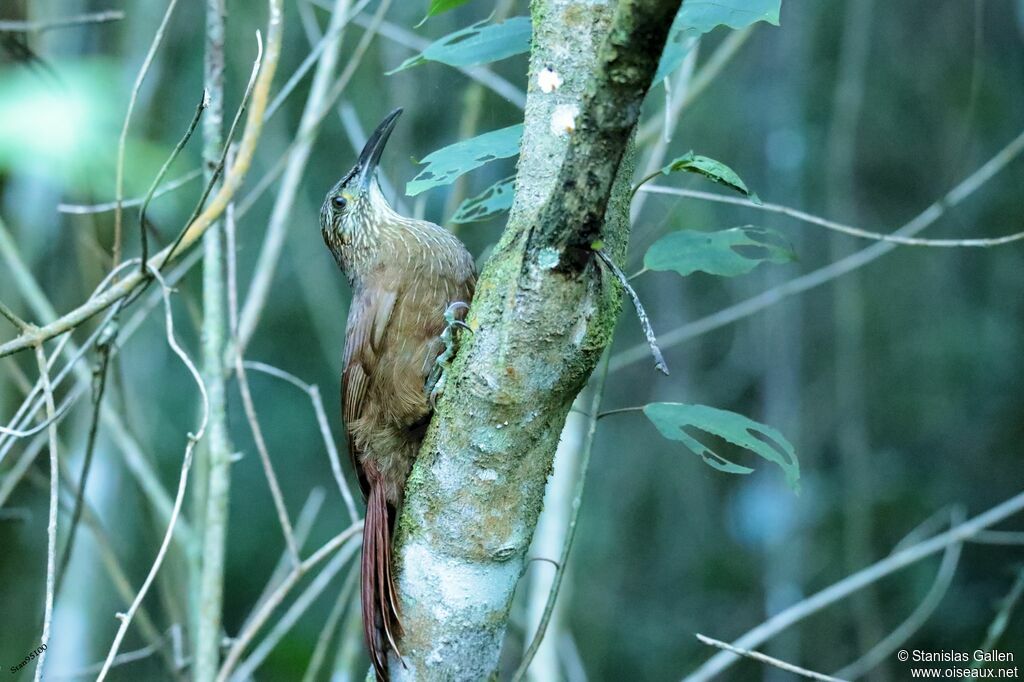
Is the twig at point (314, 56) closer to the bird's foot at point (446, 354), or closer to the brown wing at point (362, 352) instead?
the brown wing at point (362, 352)

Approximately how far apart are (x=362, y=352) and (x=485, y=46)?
32.9 inches

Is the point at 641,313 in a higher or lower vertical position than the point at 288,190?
lower

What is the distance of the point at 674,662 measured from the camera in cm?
566

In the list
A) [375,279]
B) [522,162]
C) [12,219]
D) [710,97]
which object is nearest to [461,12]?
[710,97]

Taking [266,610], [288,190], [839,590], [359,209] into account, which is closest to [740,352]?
[839,590]

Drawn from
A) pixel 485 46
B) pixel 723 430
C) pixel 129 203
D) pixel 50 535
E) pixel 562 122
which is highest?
pixel 485 46

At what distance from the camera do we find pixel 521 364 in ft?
4.54

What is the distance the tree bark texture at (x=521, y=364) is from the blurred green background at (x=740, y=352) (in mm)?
2044

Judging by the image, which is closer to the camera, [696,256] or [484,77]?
[696,256]

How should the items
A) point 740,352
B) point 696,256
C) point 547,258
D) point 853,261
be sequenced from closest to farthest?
point 547,258 → point 696,256 → point 853,261 → point 740,352

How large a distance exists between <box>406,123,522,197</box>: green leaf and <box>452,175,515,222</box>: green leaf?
19 cm

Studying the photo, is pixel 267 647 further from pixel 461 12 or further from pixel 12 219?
pixel 461 12

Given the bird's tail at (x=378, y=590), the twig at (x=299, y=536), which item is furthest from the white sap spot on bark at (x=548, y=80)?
the twig at (x=299, y=536)

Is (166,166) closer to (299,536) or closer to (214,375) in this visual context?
(214,375)
